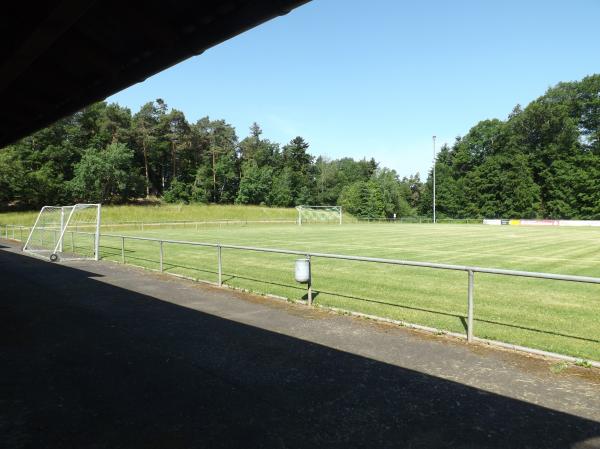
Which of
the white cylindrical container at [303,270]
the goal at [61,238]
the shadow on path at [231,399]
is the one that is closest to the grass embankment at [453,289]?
the white cylindrical container at [303,270]

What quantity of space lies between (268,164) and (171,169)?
26.0 metres

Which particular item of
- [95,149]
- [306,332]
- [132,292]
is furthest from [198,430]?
[95,149]

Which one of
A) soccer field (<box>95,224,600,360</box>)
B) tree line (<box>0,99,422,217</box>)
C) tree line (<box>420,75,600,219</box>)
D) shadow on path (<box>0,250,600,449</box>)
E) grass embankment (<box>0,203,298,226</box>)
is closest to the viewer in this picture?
shadow on path (<box>0,250,600,449</box>)

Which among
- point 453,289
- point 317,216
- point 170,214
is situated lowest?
point 317,216

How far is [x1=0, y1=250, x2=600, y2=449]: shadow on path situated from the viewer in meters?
3.64

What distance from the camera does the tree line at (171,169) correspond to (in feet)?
217

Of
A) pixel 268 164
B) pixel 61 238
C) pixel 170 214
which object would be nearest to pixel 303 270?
pixel 61 238

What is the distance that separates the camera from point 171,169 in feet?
309

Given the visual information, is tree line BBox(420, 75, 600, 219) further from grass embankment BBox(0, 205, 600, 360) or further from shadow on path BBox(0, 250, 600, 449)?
shadow on path BBox(0, 250, 600, 449)

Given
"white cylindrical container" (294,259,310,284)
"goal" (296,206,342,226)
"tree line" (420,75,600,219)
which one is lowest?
"goal" (296,206,342,226)

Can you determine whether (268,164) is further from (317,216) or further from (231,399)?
(231,399)

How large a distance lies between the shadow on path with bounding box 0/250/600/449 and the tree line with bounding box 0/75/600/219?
62.9 metres

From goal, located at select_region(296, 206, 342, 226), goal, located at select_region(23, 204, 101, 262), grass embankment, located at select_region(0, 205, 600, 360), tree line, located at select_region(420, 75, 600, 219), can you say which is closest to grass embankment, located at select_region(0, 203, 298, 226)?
goal, located at select_region(296, 206, 342, 226)

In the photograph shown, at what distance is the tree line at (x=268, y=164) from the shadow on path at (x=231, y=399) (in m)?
62.9
